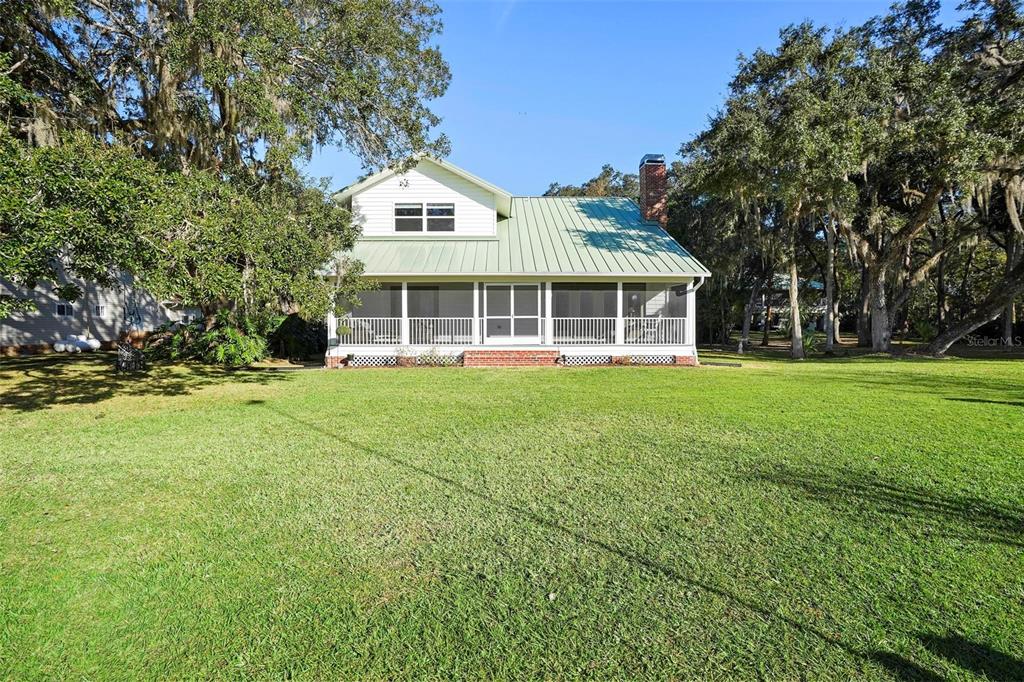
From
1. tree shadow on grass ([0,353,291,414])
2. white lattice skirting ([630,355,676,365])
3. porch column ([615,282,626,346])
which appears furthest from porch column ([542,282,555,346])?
tree shadow on grass ([0,353,291,414])

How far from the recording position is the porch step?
16.3 m

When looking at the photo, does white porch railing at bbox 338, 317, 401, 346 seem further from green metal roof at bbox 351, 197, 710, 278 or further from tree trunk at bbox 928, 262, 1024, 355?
tree trunk at bbox 928, 262, 1024, 355

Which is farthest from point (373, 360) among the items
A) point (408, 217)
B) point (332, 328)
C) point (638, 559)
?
point (638, 559)

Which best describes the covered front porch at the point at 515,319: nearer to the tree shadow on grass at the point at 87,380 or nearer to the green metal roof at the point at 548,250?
the green metal roof at the point at 548,250

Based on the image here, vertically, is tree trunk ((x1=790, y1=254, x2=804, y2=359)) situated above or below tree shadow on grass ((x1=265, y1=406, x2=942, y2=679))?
above

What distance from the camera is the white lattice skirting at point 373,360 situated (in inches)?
648

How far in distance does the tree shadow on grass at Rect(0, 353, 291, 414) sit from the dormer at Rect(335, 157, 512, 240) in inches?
258

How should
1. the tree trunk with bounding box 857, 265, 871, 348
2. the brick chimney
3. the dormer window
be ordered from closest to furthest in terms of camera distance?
1. the dormer window
2. the brick chimney
3. the tree trunk with bounding box 857, 265, 871, 348

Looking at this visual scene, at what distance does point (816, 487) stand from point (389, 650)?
4.17 meters

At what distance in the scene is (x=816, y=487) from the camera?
4930mm

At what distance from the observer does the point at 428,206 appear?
1852 centimetres

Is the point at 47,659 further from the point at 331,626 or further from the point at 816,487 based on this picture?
the point at 816,487

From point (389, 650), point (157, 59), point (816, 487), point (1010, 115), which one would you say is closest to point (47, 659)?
point (389, 650)

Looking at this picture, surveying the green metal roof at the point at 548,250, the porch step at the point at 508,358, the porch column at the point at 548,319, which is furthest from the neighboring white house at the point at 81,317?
the porch column at the point at 548,319
